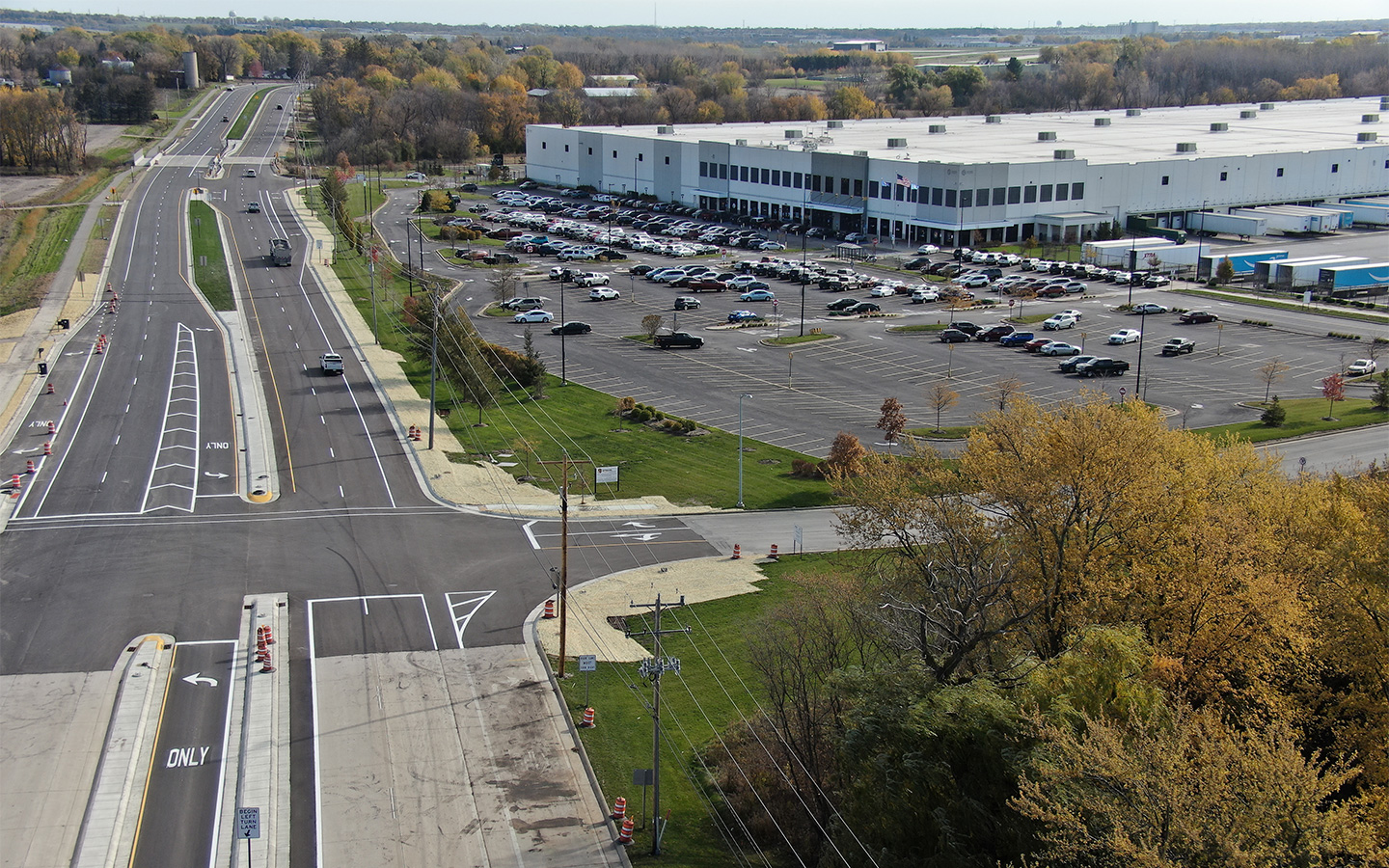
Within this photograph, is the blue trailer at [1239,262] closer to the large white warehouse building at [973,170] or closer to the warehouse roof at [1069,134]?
the large white warehouse building at [973,170]

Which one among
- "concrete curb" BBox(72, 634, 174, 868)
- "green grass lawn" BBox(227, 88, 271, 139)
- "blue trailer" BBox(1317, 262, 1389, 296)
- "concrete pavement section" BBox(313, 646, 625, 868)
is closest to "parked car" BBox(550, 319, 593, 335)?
"concrete pavement section" BBox(313, 646, 625, 868)

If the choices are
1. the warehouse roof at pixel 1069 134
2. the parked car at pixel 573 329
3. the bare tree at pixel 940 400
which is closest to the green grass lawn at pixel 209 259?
the parked car at pixel 573 329

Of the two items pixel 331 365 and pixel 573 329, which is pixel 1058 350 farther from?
pixel 331 365

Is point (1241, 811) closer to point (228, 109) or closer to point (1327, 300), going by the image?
point (1327, 300)

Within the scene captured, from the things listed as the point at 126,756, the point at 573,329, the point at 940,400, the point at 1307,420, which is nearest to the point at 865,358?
the point at 940,400

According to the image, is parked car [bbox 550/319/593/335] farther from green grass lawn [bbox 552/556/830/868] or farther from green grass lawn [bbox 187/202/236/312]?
green grass lawn [bbox 552/556/830/868]

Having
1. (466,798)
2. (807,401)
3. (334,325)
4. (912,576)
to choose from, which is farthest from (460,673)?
(334,325)
